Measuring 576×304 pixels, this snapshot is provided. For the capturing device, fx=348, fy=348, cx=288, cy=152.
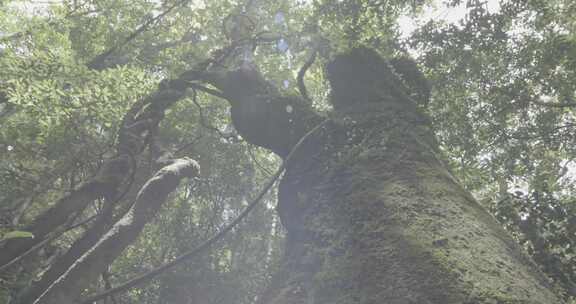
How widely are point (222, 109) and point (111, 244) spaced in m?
7.59

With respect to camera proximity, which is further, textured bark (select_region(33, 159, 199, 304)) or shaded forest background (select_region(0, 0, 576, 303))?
shaded forest background (select_region(0, 0, 576, 303))

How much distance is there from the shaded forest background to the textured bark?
0.48 m

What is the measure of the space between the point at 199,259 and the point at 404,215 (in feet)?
30.4

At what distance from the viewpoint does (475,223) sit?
2514mm

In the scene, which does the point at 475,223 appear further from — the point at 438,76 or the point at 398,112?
the point at 438,76

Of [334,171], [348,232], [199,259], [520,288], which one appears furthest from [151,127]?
[199,259]

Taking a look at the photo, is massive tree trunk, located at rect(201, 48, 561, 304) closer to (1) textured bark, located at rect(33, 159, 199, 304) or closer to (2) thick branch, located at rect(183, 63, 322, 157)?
(2) thick branch, located at rect(183, 63, 322, 157)

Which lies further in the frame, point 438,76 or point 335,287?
point 438,76

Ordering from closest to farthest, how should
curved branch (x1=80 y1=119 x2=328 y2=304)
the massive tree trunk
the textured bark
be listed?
the massive tree trunk < the textured bark < curved branch (x1=80 y1=119 x2=328 y2=304)

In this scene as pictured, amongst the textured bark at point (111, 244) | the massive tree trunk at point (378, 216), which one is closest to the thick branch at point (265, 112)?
the massive tree trunk at point (378, 216)

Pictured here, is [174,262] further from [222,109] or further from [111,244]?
[222,109]

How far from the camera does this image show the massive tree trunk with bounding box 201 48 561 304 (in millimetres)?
1974

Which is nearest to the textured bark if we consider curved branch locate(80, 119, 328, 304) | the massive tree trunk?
curved branch locate(80, 119, 328, 304)

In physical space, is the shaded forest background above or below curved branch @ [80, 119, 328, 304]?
above
